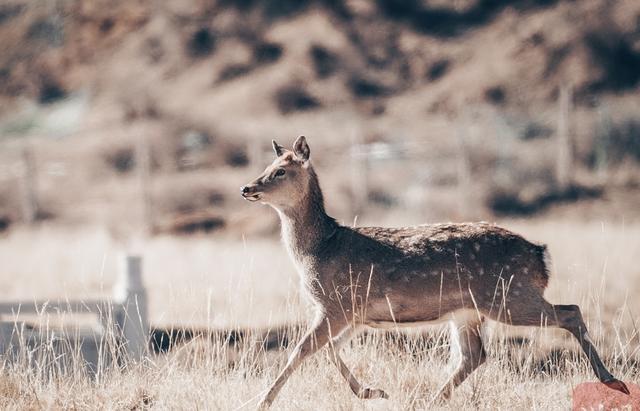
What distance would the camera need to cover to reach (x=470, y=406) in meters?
5.66

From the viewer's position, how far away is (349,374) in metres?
5.89

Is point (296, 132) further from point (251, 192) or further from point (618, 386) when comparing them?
point (618, 386)

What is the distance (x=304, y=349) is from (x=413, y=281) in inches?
32.7

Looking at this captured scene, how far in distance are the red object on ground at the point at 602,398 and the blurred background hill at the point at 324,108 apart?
584 inches

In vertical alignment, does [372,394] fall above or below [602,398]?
below

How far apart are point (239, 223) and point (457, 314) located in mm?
15345

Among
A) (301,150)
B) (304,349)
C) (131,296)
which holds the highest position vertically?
(301,150)

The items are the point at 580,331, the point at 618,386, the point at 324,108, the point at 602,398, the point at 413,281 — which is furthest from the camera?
the point at 324,108

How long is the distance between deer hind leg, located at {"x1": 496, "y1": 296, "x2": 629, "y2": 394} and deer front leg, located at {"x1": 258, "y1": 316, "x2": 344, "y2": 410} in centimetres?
112

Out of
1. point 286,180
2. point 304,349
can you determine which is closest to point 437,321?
point 304,349

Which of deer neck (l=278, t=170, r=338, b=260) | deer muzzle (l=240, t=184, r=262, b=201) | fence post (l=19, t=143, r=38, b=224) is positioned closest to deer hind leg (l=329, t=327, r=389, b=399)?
deer neck (l=278, t=170, r=338, b=260)

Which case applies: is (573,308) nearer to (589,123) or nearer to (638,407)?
(638,407)

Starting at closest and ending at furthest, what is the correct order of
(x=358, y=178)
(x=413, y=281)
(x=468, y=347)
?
(x=413, y=281) → (x=468, y=347) → (x=358, y=178)

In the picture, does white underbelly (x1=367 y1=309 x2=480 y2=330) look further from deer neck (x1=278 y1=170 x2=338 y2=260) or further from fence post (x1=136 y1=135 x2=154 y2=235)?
fence post (x1=136 y1=135 x2=154 y2=235)
